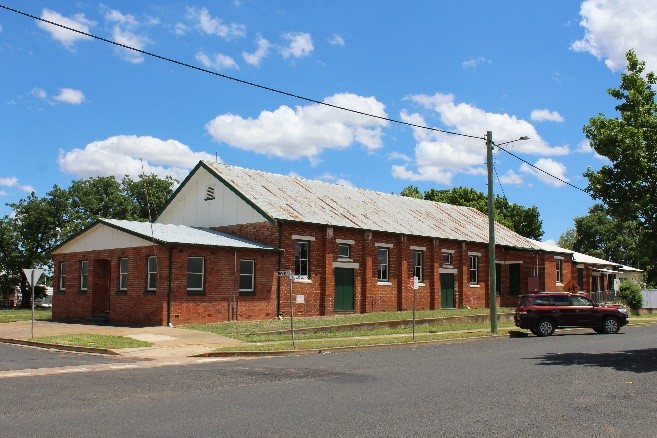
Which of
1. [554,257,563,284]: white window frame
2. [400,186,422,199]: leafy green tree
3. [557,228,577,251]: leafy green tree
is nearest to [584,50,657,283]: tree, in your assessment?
[554,257,563,284]: white window frame

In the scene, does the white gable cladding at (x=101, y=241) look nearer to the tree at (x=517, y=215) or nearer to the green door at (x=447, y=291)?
the green door at (x=447, y=291)

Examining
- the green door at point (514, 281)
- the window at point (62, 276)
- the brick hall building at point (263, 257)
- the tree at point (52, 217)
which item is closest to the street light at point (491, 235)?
the brick hall building at point (263, 257)

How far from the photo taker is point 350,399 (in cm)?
1042

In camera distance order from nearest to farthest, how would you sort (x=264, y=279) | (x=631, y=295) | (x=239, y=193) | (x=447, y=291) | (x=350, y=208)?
(x=264, y=279), (x=239, y=193), (x=350, y=208), (x=447, y=291), (x=631, y=295)

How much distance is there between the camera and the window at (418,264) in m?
36.9

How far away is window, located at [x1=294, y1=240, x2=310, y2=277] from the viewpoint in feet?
101

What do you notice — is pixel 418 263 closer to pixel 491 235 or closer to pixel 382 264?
pixel 382 264

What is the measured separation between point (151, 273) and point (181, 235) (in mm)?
2131

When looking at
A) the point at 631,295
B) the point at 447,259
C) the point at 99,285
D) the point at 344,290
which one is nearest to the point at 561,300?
the point at 344,290

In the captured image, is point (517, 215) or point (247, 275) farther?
point (517, 215)

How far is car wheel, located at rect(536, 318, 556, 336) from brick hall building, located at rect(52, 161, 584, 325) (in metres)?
10.1

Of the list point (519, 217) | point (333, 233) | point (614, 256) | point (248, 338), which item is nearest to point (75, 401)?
point (248, 338)

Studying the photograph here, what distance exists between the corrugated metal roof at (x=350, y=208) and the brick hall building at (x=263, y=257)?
12 cm

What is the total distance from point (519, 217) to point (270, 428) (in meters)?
71.9
